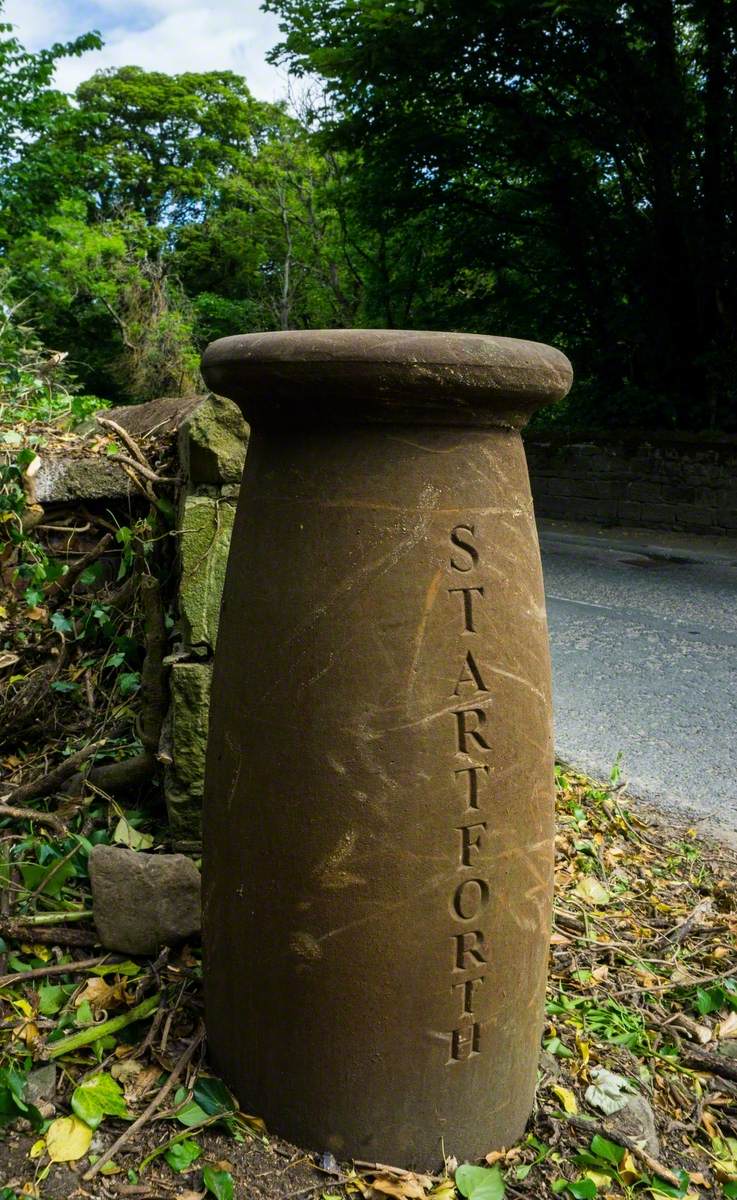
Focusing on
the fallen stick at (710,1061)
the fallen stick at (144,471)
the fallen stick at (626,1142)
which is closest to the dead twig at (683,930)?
the fallen stick at (710,1061)

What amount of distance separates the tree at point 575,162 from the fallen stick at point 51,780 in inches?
411

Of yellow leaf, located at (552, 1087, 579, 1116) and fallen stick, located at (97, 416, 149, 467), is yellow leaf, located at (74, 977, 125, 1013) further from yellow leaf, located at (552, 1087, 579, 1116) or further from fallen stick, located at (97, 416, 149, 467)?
fallen stick, located at (97, 416, 149, 467)

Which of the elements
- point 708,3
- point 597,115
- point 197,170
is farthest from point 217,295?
point 708,3

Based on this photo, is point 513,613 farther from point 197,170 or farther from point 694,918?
point 197,170

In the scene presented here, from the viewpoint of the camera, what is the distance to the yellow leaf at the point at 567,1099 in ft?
6.92

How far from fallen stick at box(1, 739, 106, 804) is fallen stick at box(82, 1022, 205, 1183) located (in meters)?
1.09

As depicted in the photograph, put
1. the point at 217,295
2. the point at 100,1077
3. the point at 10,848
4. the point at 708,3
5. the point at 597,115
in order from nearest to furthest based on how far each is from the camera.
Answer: the point at 100,1077 < the point at 10,848 < the point at 708,3 < the point at 597,115 < the point at 217,295

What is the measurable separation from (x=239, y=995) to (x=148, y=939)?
56cm

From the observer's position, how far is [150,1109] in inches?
75.9

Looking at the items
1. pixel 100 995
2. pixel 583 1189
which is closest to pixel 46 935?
pixel 100 995

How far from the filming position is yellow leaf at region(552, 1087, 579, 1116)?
2109mm

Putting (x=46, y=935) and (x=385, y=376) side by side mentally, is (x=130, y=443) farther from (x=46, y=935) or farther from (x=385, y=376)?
(x=385, y=376)

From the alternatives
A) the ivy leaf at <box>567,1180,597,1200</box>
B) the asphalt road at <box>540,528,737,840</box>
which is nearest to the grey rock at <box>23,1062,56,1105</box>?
the ivy leaf at <box>567,1180,597,1200</box>

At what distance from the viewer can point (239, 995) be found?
190 cm
